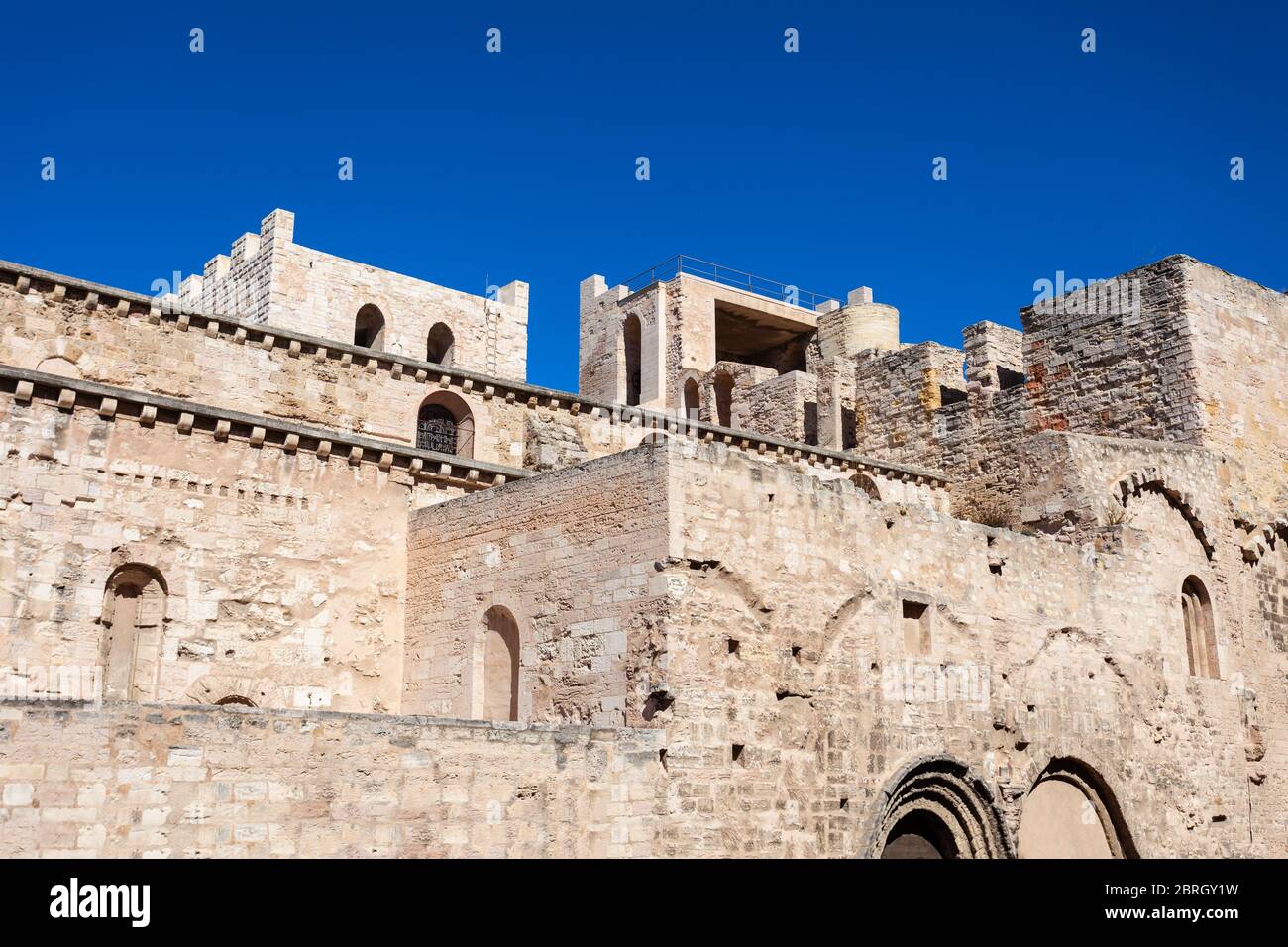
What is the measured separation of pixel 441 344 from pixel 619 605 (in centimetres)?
1915

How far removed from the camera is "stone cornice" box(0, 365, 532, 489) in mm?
14445

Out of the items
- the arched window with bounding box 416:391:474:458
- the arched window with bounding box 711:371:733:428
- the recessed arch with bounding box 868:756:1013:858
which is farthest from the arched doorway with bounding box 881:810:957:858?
the arched window with bounding box 711:371:733:428

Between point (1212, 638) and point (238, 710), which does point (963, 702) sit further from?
point (238, 710)

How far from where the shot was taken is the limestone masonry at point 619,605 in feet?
35.9

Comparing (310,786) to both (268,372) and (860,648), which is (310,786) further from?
(268,372)

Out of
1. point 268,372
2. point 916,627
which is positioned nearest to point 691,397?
point 268,372

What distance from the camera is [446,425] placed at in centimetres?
2017

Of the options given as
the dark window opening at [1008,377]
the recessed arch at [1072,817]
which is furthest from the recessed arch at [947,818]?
the dark window opening at [1008,377]

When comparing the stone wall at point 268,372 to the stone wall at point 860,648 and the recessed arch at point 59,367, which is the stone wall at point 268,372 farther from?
the stone wall at point 860,648

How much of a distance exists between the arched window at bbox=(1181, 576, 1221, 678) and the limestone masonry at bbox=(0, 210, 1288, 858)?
0.17 feet

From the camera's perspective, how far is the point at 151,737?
9.70 m

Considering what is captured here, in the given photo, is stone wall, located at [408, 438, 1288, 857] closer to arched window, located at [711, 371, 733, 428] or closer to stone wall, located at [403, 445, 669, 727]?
stone wall, located at [403, 445, 669, 727]
